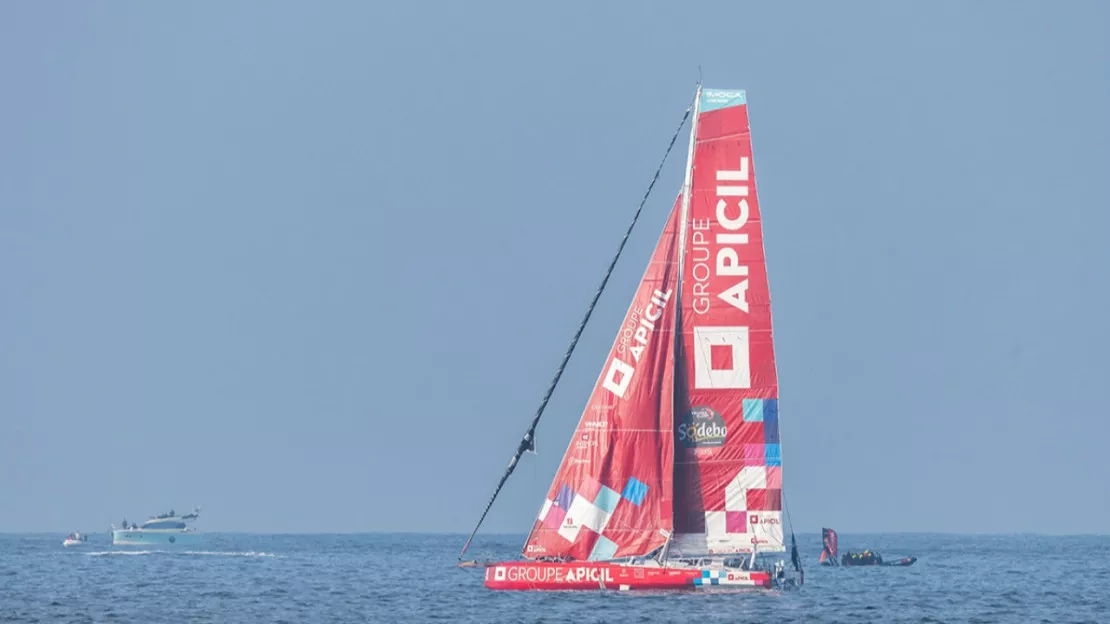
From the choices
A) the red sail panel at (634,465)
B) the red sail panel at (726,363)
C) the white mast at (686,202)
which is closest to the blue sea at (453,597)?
the red sail panel at (634,465)

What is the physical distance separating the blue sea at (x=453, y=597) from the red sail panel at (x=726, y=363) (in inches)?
123

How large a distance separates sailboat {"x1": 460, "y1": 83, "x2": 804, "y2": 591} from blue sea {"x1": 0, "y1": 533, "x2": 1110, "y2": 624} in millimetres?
2227

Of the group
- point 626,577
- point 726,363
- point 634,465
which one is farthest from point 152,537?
point 726,363

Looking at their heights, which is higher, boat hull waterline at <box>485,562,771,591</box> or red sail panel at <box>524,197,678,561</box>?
red sail panel at <box>524,197,678,561</box>

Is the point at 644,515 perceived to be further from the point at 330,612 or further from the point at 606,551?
the point at 330,612

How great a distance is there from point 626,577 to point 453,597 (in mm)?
12453

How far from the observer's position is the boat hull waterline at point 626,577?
6556 cm

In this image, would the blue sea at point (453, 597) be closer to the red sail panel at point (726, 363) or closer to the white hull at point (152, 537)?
the red sail panel at point (726, 363)

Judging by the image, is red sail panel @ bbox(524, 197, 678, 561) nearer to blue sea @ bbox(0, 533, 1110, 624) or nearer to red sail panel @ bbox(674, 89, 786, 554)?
red sail panel @ bbox(674, 89, 786, 554)

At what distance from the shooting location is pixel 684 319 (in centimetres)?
6750

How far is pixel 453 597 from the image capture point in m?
Result: 75.9

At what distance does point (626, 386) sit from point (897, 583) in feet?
117

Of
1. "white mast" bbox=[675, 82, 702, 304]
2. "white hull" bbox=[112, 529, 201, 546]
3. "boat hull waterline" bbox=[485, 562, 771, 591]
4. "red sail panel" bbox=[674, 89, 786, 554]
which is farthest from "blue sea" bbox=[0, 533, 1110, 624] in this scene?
"white hull" bbox=[112, 529, 201, 546]

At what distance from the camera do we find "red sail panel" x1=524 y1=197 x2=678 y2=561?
220 ft
